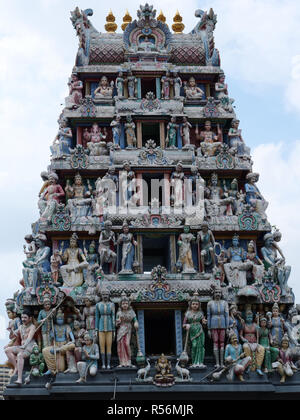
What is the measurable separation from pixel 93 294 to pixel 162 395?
3995 mm

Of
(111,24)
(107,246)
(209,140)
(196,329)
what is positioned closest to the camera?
(196,329)

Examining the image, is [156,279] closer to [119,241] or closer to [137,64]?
[119,241]

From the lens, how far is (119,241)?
22391 millimetres

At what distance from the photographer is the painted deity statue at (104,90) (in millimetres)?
27172

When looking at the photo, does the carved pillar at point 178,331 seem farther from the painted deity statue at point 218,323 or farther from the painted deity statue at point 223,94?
the painted deity statue at point 223,94

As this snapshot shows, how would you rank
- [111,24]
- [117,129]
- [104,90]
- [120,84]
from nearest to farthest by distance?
[117,129]
[120,84]
[104,90]
[111,24]

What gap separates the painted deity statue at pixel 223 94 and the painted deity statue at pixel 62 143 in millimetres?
6385

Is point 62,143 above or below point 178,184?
above

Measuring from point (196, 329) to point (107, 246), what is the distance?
4.21m

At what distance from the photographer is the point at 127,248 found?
2225cm

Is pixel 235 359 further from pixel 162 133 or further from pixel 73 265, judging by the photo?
pixel 162 133

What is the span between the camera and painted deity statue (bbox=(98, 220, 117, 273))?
22203 millimetres

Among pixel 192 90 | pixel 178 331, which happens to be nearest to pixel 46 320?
pixel 178 331

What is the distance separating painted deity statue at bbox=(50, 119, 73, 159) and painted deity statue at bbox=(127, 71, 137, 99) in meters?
2.92
